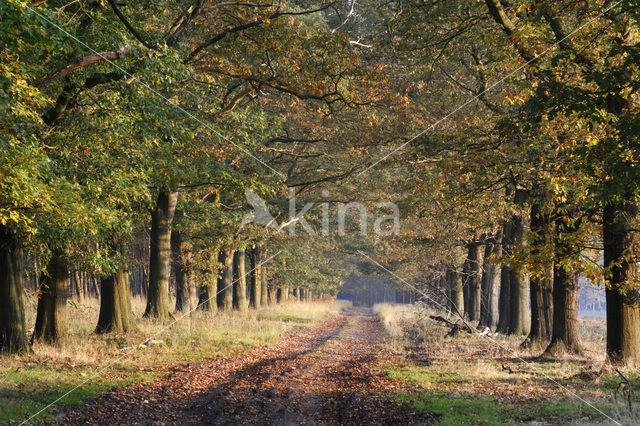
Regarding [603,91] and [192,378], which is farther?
[192,378]

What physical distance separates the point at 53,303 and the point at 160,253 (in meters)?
6.47

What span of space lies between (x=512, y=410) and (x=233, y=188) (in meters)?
11.7

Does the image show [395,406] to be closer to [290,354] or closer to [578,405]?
[578,405]

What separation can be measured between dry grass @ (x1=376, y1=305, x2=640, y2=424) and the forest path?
85 cm

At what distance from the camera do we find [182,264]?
27219 mm

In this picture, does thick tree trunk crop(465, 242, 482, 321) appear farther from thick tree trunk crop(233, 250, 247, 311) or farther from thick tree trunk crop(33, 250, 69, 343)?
thick tree trunk crop(33, 250, 69, 343)

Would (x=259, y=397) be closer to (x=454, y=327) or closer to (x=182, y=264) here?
(x=454, y=327)

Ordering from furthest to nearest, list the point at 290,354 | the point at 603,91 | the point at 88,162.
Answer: the point at 290,354 < the point at 88,162 < the point at 603,91

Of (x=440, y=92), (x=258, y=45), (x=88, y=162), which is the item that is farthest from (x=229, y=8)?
(x=440, y=92)

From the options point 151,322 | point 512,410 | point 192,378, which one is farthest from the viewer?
point 151,322

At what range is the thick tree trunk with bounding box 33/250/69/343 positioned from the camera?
14.2 m

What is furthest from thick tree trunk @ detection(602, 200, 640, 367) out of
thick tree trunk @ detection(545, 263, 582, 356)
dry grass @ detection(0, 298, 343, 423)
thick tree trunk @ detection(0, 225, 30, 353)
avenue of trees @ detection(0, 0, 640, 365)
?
thick tree trunk @ detection(0, 225, 30, 353)

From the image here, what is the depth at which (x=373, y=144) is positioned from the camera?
18.1 meters

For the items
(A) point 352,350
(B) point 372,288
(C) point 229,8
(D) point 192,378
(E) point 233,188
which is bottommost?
(B) point 372,288
